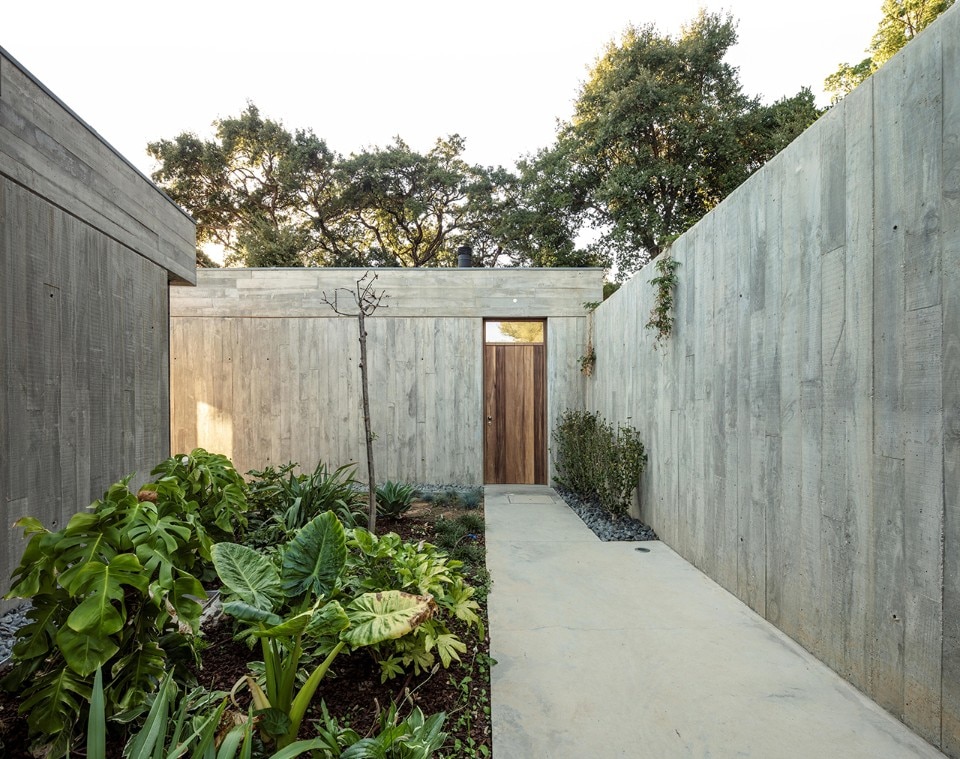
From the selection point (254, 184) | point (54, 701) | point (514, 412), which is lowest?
A: point (54, 701)

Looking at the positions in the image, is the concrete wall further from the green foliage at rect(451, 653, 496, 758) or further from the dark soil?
the green foliage at rect(451, 653, 496, 758)

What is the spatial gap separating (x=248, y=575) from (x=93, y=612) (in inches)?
22.1

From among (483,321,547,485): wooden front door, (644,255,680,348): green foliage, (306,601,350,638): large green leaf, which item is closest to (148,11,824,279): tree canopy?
(483,321,547,485): wooden front door

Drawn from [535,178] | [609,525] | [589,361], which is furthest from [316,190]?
[609,525]

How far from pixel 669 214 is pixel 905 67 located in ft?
30.9

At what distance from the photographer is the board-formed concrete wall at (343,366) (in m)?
5.60

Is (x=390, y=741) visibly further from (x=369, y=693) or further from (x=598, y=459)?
(x=598, y=459)

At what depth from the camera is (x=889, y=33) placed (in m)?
9.43

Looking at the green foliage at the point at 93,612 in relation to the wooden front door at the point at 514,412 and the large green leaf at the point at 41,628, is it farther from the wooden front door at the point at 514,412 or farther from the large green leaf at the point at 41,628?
the wooden front door at the point at 514,412

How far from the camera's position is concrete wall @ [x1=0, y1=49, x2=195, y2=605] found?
213 centimetres

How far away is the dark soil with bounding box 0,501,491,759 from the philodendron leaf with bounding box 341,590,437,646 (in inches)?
10.0

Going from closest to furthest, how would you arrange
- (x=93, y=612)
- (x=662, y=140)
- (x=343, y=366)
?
(x=93, y=612) < (x=343, y=366) < (x=662, y=140)

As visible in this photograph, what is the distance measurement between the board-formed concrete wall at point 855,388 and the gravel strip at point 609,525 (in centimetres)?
87

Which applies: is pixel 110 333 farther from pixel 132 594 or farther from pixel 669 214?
pixel 669 214
